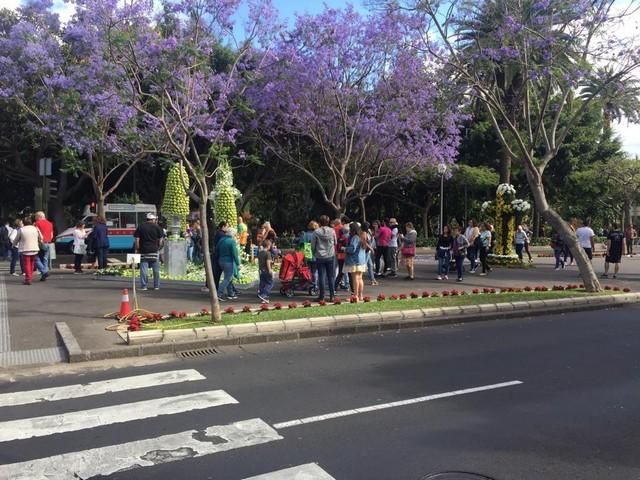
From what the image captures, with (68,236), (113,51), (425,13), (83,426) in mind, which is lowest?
(83,426)

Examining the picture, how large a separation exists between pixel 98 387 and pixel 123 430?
1519 mm

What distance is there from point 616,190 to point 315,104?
25.5 meters

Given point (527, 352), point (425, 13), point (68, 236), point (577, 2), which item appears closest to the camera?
point (527, 352)

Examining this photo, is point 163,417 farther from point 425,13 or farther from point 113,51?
point 425,13

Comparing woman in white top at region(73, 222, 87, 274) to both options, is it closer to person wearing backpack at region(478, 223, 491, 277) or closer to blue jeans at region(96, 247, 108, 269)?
blue jeans at region(96, 247, 108, 269)

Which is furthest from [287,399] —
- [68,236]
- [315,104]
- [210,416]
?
[68,236]

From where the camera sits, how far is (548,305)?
11039mm

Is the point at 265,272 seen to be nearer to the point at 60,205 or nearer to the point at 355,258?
the point at 355,258

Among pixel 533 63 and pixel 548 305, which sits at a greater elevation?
pixel 533 63

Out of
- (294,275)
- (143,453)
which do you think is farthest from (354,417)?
(294,275)

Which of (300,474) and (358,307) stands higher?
(358,307)

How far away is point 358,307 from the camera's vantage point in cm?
1017

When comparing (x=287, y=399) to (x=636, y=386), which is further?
(x=636, y=386)

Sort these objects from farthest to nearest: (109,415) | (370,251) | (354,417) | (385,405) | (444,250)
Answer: (444,250), (370,251), (385,405), (109,415), (354,417)
